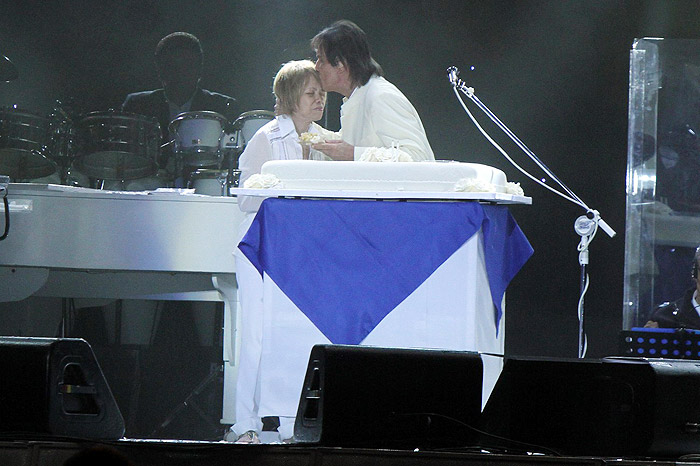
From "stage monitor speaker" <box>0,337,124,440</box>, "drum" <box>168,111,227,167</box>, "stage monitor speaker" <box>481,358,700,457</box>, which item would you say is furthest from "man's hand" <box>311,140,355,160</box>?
"drum" <box>168,111,227,167</box>

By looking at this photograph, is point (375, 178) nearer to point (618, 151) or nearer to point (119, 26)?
point (618, 151)

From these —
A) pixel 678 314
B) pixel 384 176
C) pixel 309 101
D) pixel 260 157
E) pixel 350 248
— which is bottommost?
pixel 678 314

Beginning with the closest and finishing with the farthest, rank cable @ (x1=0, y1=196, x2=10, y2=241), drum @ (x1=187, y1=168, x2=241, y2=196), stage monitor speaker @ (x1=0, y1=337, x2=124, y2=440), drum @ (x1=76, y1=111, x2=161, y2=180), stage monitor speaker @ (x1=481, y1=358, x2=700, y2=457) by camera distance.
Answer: stage monitor speaker @ (x1=0, y1=337, x2=124, y2=440)
stage monitor speaker @ (x1=481, y1=358, x2=700, y2=457)
cable @ (x1=0, y1=196, x2=10, y2=241)
drum @ (x1=76, y1=111, x2=161, y2=180)
drum @ (x1=187, y1=168, x2=241, y2=196)

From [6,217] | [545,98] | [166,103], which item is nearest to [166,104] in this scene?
[166,103]

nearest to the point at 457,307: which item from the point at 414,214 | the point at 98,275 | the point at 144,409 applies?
the point at 414,214

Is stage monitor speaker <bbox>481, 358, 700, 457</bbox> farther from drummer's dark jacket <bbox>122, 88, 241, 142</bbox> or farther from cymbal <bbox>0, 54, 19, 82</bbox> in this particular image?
cymbal <bbox>0, 54, 19, 82</bbox>

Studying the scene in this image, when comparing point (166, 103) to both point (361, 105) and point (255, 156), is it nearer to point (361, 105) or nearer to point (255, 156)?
point (255, 156)

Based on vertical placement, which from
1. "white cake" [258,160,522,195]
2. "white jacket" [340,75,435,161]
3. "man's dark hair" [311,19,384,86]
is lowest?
"white cake" [258,160,522,195]

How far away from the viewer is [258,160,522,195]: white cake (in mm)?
3625

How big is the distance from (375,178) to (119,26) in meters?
3.83

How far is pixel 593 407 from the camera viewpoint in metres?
2.56

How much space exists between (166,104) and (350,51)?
264 centimetres

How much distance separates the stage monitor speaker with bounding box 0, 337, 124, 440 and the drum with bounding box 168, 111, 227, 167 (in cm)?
362

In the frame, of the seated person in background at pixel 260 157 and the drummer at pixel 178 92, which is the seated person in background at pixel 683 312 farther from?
the drummer at pixel 178 92
